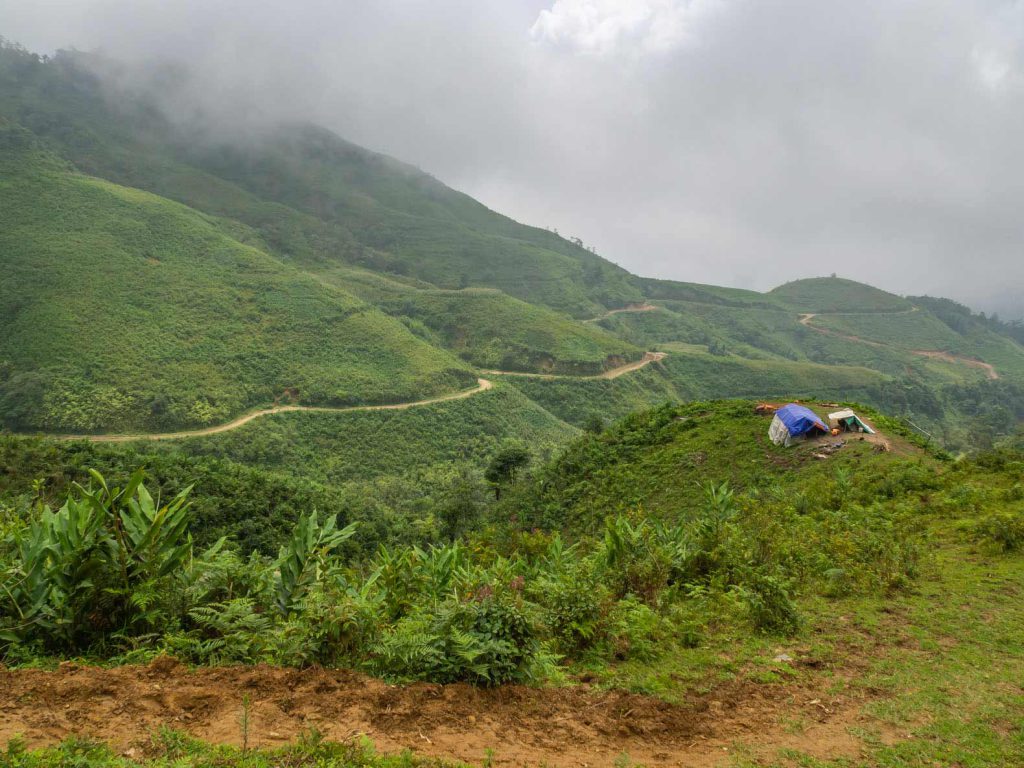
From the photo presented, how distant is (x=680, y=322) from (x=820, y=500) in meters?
106

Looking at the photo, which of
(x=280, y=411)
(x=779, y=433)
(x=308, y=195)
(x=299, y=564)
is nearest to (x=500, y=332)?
(x=280, y=411)

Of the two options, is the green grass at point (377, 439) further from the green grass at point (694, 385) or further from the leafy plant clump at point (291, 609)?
the leafy plant clump at point (291, 609)

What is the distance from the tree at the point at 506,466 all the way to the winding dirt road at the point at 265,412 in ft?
60.9

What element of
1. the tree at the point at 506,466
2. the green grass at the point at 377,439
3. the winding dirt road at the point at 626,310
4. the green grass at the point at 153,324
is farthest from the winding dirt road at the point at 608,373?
the tree at the point at 506,466

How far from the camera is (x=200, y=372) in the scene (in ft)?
147

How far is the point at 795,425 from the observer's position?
59.7 feet

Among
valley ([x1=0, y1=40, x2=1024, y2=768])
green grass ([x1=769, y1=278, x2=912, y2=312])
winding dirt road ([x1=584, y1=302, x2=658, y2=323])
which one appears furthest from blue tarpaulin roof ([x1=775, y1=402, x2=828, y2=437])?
A: green grass ([x1=769, y1=278, x2=912, y2=312])

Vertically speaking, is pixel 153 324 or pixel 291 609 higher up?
pixel 291 609

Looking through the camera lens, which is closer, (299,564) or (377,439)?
(299,564)

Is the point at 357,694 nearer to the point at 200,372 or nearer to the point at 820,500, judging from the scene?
the point at 820,500

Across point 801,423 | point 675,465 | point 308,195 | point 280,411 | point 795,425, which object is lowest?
point 280,411

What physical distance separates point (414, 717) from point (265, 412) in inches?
1759

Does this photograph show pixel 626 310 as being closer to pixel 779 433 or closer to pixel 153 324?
pixel 153 324

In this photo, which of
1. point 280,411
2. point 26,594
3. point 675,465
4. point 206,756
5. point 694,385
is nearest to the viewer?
point 206,756
